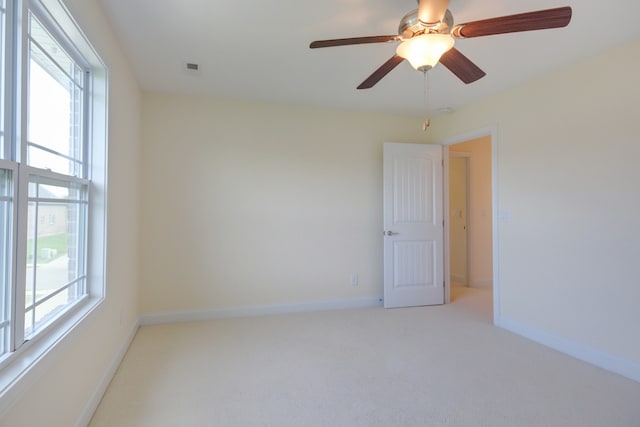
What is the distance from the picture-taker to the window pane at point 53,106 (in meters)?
1.40

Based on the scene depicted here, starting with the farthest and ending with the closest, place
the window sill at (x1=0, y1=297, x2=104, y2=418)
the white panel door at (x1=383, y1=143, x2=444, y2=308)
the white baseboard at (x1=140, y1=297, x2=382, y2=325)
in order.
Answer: the white panel door at (x1=383, y1=143, x2=444, y2=308), the white baseboard at (x1=140, y1=297, x2=382, y2=325), the window sill at (x1=0, y1=297, x2=104, y2=418)

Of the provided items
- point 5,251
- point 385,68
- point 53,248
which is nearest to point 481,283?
point 385,68

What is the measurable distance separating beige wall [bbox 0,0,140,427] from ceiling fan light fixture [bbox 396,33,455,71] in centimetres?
171

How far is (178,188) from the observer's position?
339 cm

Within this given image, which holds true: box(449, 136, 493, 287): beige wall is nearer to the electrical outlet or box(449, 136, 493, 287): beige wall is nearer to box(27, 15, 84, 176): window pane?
the electrical outlet

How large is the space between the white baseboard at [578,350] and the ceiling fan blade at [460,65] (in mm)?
2364

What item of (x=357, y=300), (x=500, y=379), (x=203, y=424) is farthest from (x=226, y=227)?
(x=500, y=379)

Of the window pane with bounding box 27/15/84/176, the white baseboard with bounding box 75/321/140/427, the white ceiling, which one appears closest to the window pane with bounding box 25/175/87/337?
the window pane with bounding box 27/15/84/176

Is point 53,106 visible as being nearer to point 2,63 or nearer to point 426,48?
point 2,63

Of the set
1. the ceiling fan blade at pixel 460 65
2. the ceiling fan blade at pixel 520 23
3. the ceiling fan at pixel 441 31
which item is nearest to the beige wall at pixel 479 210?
the ceiling fan blade at pixel 460 65

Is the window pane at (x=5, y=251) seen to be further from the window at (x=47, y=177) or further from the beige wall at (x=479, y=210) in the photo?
the beige wall at (x=479, y=210)

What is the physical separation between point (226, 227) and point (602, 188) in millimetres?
3486

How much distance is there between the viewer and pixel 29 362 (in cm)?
117

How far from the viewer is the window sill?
1.02 meters
